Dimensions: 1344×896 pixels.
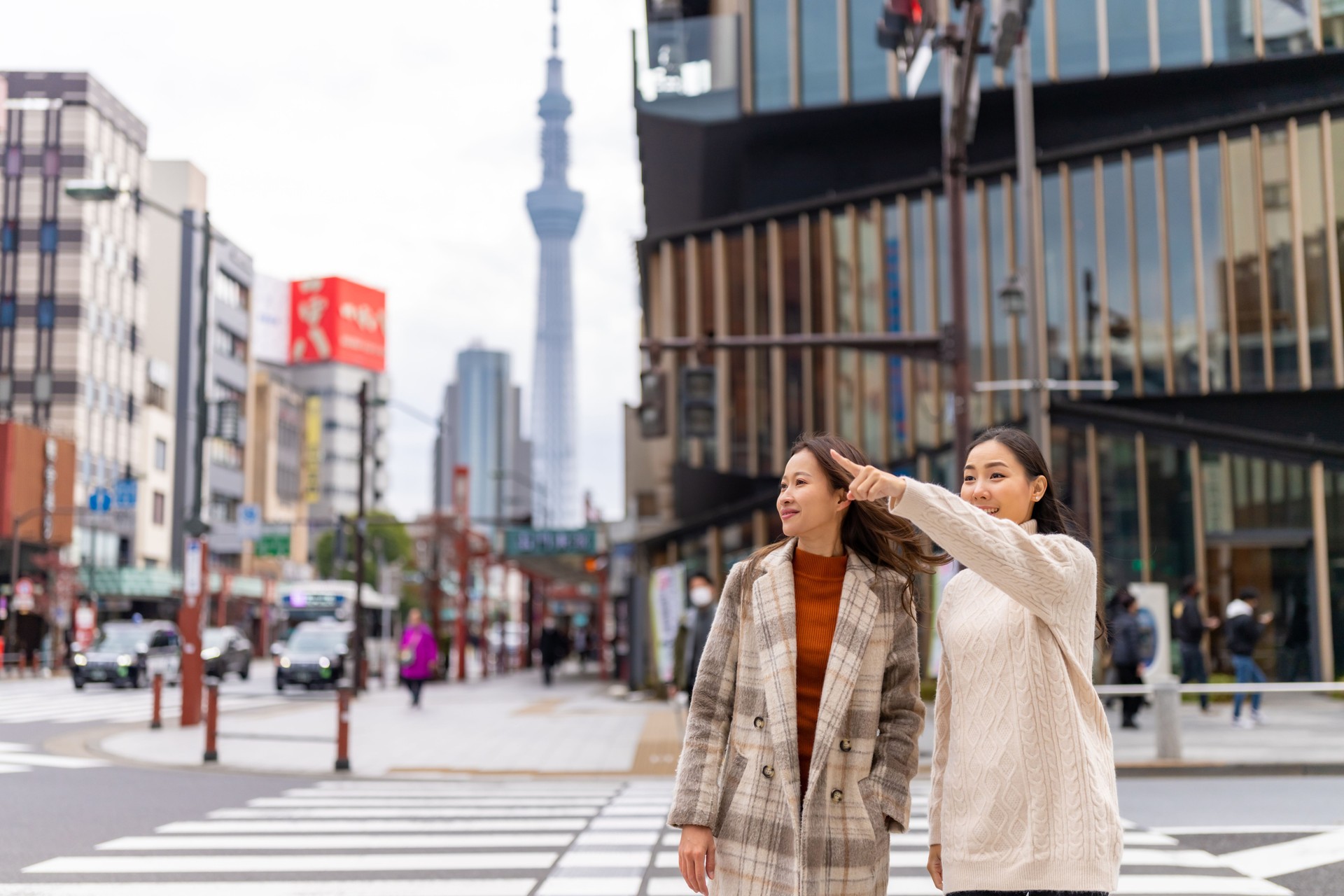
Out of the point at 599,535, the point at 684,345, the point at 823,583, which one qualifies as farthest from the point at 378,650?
the point at 823,583

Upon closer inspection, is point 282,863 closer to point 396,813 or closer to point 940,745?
point 396,813

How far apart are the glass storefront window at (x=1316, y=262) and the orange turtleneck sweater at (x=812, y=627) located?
2520 cm

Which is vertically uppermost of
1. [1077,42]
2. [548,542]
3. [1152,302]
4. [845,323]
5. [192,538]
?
[1077,42]

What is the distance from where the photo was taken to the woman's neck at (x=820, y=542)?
3535 mm

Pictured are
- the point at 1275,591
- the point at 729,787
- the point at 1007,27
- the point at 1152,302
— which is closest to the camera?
the point at 729,787

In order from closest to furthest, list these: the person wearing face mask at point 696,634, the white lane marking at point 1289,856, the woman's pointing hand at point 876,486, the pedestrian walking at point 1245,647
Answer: the woman's pointing hand at point 876,486, the white lane marking at point 1289,856, the person wearing face mask at point 696,634, the pedestrian walking at point 1245,647

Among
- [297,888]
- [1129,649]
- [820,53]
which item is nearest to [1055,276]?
[820,53]

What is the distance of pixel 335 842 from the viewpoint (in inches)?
362

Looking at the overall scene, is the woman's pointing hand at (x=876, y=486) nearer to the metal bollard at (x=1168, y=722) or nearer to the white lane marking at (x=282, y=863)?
the white lane marking at (x=282, y=863)

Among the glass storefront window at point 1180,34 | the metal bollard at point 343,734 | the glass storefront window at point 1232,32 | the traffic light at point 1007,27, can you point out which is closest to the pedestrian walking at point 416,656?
the metal bollard at point 343,734

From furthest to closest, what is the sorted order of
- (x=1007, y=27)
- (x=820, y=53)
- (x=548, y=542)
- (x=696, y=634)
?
(x=548, y=542), (x=820, y=53), (x=696, y=634), (x=1007, y=27)

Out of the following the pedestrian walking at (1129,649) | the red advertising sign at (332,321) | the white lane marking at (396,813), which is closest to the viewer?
the white lane marking at (396,813)

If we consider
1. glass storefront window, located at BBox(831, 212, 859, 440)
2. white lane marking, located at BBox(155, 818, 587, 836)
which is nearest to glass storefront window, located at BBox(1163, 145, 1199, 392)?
glass storefront window, located at BBox(831, 212, 859, 440)

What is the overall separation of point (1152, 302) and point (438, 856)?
2175 cm
